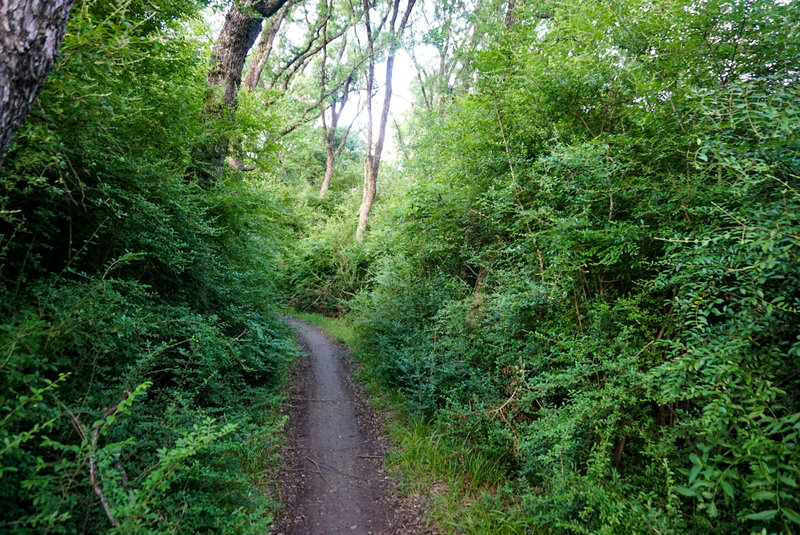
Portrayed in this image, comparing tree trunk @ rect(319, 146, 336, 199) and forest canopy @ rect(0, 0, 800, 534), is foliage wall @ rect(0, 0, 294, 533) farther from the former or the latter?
tree trunk @ rect(319, 146, 336, 199)

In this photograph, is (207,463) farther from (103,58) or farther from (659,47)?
(659,47)

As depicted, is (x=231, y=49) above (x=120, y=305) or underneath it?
above

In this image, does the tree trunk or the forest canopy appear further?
the tree trunk

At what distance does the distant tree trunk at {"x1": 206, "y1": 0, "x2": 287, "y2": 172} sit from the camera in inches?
243

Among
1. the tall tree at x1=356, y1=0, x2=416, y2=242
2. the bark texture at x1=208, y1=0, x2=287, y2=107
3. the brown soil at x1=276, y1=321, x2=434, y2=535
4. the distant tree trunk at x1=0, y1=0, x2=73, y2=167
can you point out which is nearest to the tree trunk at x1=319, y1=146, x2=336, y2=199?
the tall tree at x1=356, y1=0, x2=416, y2=242

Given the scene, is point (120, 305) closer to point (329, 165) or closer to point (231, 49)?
point (231, 49)

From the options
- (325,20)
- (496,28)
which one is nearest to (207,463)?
(496,28)

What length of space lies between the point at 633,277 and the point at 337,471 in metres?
4.54

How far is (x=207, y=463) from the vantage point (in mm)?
3445

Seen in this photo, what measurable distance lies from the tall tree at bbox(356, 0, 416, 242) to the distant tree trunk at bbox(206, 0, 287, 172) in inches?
334

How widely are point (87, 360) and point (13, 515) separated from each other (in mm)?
1301

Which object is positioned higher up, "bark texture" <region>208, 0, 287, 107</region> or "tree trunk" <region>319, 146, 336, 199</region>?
"tree trunk" <region>319, 146, 336, 199</region>

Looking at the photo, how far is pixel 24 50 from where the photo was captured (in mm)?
2051

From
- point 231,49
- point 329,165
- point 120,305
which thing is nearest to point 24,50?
point 120,305
